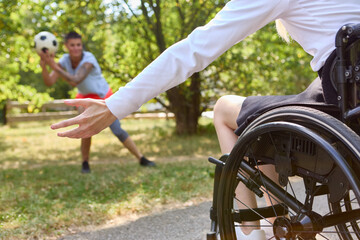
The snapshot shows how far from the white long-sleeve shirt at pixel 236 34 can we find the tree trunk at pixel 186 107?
8.31 meters

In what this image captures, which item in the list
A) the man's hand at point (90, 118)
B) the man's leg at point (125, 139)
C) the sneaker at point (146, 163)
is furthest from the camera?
the sneaker at point (146, 163)

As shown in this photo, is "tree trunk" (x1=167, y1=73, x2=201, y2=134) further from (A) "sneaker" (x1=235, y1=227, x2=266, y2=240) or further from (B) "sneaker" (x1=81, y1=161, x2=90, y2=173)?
(A) "sneaker" (x1=235, y1=227, x2=266, y2=240)

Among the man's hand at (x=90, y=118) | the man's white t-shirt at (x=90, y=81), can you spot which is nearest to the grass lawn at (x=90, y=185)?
the man's white t-shirt at (x=90, y=81)

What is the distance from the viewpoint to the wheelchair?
5.15 ft

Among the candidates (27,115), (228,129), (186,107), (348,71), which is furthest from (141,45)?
(27,115)

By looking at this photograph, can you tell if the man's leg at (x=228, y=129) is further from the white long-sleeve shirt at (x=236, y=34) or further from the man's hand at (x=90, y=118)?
the man's hand at (x=90, y=118)

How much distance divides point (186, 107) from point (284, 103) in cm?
885

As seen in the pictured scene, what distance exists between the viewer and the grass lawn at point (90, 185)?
373 centimetres

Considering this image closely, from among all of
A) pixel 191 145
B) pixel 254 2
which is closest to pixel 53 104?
pixel 191 145

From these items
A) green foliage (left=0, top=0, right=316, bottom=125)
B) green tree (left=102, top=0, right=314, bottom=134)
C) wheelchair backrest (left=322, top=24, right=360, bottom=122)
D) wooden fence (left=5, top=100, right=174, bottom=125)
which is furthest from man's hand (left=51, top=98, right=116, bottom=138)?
wooden fence (left=5, top=100, right=174, bottom=125)

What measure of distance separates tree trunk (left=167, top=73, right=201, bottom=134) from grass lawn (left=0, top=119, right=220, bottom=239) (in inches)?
58.8

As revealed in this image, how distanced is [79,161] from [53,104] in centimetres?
1296

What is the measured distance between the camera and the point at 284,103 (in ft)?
6.06

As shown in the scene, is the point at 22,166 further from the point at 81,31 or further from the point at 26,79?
the point at 26,79
